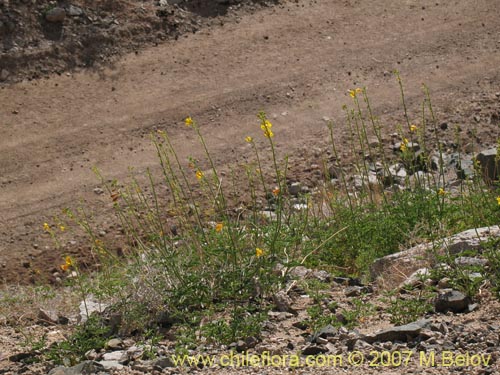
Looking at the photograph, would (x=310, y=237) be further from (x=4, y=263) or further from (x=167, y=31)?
(x=167, y=31)

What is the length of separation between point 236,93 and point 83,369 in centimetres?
556

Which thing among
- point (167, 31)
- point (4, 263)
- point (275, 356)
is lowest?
point (4, 263)

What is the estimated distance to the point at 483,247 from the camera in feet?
17.7

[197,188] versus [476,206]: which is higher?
[476,206]

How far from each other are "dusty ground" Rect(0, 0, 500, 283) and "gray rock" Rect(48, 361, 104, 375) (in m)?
3.00

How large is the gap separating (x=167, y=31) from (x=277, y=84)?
169 cm

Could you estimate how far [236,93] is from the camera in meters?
10.0

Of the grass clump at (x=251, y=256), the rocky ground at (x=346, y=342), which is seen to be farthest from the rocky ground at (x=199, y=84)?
the rocky ground at (x=346, y=342)

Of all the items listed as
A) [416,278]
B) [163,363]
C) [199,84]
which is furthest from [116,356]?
[199,84]

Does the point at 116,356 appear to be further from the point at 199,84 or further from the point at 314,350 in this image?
the point at 199,84

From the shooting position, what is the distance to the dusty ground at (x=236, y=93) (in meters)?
8.89

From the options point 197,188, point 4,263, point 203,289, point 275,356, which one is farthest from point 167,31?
point 275,356

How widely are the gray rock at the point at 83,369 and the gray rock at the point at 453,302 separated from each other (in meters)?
1.92

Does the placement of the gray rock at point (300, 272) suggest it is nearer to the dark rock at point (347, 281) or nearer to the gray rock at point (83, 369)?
the dark rock at point (347, 281)
